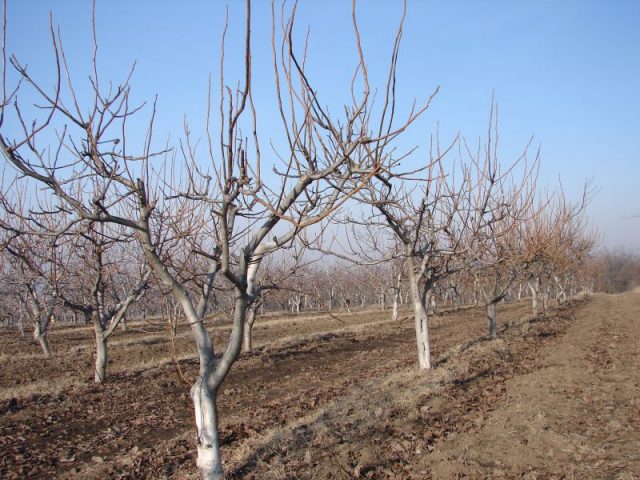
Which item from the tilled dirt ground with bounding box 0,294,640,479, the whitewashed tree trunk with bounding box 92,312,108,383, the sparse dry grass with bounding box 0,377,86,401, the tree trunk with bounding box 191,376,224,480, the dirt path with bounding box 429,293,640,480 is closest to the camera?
the tree trunk with bounding box 191,376,224,480

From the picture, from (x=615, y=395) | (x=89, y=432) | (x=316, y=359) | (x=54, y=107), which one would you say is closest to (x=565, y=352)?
(x=615, y=395)

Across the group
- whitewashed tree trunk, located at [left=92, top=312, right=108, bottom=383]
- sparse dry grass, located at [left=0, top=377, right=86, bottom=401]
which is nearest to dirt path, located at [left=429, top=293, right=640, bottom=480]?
whitewashed tree trunk, located at [left=92, top=312, right=108, bottom=383]

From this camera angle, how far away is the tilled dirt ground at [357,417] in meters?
4.62

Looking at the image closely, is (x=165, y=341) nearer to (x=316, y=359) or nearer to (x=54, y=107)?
(x=316, y=359)

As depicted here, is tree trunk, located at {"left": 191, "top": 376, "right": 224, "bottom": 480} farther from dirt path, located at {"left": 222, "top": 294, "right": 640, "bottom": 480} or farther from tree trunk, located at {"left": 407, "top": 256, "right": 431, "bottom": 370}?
tree trunk, located at {"left": 407, "top": 256, "right": 431, "bottom": 370}

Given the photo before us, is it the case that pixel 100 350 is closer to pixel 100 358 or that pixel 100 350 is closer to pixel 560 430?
pixel 100 358

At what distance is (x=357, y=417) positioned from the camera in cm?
610

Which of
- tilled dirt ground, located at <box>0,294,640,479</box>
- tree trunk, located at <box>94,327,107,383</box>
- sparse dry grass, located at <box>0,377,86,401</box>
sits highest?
tree trunk, located at <box>94,327,107,383</box>

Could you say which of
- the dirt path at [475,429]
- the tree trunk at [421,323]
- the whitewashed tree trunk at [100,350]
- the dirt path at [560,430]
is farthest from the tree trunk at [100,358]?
the dirt path at [560,430]

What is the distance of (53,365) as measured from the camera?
13.3 meters

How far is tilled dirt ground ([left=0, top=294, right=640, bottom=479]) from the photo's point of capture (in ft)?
15.2

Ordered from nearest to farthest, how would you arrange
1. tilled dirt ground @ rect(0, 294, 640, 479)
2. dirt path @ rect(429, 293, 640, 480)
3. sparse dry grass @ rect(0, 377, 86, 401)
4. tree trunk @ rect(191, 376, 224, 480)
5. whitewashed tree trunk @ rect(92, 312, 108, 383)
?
1. tree trunk @ rect(191, 376, 224, 480)
2. dirt path @ rect(429, 293, 640, 480)
3. tilled dirt ground @ rect(0, 294, 640, 479)
4. sparse dry grass @ rect(0, 377, 86, 401)
5. whitewashed tree trunk @ rect(92, 312, 108, 383)

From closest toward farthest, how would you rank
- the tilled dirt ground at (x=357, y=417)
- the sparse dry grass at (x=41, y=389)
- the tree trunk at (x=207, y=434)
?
the tree trunk at (x=207, y=434)
the tilled dirt ground at (x=357, y=417)
the sparse dry grass at (x=41, y=389)

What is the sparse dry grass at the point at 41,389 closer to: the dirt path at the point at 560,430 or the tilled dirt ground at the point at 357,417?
the tilled dirt ground at the point at 357,417
